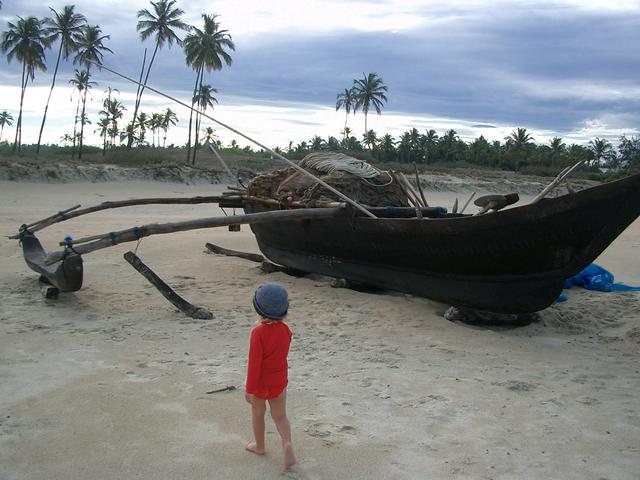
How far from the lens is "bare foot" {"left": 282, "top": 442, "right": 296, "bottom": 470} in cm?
250

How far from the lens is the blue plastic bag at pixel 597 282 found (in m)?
6.34

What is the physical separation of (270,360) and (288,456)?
42 cm

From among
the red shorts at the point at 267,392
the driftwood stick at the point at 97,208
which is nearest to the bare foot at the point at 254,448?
the red shorts at the point at 267,392

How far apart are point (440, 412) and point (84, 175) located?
782 inches

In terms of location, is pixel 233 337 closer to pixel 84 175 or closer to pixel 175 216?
pixel 175 216

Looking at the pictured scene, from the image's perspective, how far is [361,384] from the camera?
3516mm

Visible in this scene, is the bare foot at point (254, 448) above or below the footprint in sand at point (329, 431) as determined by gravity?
below

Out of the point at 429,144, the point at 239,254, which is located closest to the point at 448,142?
the point at 429,144

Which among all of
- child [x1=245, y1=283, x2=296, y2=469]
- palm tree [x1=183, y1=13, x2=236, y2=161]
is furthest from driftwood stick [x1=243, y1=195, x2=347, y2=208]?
palm tree [x1=183, y1=13, x2=236, y2=161]

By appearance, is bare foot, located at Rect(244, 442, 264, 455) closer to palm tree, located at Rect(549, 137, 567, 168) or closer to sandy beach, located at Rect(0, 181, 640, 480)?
sandy beach, located at Rect(0, 181, 640, 480)

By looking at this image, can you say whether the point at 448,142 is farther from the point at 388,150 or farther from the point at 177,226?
the point at 177,226

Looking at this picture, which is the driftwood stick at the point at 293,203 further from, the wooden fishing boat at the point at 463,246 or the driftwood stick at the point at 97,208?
the driftwood stick at the point at 97,208

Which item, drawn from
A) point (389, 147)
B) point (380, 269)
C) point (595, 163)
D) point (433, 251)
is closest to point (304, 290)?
point (380, 269)

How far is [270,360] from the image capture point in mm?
2518
